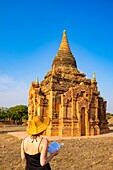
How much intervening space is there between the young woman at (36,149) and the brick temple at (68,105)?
534 inches

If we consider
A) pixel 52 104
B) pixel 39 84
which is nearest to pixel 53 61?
pixel 39 84

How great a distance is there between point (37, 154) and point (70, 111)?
1478 cm

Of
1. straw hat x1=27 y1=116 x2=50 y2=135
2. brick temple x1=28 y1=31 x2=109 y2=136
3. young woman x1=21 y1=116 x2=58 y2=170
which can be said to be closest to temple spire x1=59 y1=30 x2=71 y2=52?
brick temple x1=28 y1=31 x2=109 y2=136

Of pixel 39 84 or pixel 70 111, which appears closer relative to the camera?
pixel 70 111

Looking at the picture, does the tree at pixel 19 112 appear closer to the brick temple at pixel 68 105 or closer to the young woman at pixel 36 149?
the brick temple at pixel 68 105

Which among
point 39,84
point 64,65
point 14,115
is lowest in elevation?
point 14,115

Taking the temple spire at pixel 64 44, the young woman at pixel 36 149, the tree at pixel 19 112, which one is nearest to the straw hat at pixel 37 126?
the young woman at pixel 36 149

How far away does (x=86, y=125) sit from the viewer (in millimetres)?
17938

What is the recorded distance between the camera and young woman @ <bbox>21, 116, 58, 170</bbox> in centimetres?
317

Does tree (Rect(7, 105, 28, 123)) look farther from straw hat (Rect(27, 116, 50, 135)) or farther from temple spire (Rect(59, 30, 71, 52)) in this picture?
straw hat (Rect(27, 116, 50, 135))

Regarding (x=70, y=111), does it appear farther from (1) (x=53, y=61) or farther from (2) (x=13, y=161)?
(2) (x=13, y=161)

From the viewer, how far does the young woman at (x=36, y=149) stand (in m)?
3.17

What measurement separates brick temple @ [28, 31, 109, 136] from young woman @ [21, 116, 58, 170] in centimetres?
1357

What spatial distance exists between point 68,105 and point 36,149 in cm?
1479
